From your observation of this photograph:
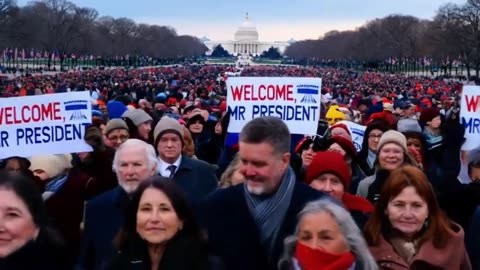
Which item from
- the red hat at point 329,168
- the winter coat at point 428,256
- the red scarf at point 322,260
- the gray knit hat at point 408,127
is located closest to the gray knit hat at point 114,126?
the gray knit hat at point 408,127

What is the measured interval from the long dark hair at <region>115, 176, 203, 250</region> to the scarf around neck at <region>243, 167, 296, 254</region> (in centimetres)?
42

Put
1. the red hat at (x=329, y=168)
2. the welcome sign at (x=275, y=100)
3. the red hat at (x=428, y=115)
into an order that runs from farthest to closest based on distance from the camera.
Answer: the red hat at (x=428, y=115), the welcome sign at (x=275, y=100), the red hat at (x=329, y=168)

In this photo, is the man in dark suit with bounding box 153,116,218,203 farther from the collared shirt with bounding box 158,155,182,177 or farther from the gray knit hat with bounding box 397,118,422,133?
the gray knit hat with bounding box 397,118,422,133

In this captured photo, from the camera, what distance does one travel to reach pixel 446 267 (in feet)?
16.1

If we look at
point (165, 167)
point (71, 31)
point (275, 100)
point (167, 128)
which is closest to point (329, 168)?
point (165, 167)

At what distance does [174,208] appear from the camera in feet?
14.6

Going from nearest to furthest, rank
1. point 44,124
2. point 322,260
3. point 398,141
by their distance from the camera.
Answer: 1. point 322,260
2. point 398,141
3. point 44,124

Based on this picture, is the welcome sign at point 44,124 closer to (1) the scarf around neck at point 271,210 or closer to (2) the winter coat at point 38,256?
(2) the winter coat at point 38,256

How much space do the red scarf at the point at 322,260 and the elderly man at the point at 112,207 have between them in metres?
1.54

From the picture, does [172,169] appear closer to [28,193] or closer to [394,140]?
[394,140]

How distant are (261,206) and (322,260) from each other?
2.32 ft

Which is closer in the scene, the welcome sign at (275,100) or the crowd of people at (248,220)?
the crowd of people at (248,220)

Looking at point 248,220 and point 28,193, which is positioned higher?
point 28,193

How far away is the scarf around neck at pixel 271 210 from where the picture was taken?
4.71 metres
